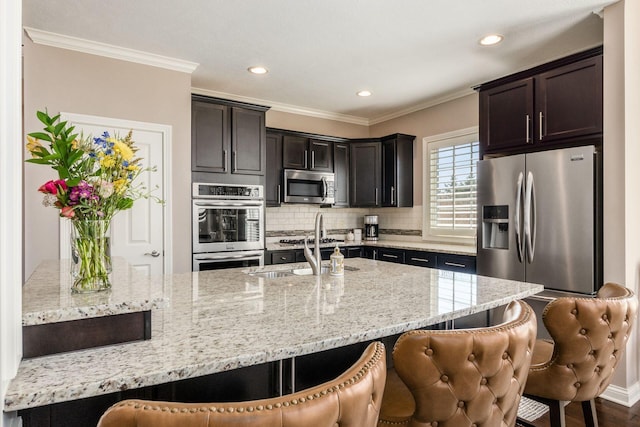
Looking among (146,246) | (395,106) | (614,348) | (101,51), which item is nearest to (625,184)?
(614,348)

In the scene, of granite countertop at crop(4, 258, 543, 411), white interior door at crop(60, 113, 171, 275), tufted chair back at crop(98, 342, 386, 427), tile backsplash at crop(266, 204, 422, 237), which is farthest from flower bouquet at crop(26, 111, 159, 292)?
tile backsplash at crop(266, 204, 422, 237)

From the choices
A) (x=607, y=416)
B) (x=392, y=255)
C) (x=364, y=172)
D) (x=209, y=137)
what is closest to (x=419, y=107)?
(x=364, y=172)

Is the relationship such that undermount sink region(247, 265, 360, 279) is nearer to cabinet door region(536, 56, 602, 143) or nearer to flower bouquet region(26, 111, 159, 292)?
flower bouquet region(26, 111, 159, 292)

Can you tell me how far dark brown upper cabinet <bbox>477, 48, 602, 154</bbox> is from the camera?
2.82m

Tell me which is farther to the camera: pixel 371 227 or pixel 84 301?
pixel 371 227

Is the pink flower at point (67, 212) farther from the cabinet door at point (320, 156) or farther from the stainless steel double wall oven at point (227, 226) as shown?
the cabinet door at point (320, 156)

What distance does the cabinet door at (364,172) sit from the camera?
5340 millimetres

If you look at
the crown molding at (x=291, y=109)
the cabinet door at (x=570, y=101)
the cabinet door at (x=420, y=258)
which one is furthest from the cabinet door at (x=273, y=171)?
the cabinet door at (x=570, y=101)

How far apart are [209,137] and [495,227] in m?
2.85

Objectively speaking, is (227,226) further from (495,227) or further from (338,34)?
(495,227)

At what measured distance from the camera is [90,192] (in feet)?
3.93

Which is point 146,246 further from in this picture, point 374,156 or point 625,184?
point 625,184

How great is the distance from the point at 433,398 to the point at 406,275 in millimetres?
1285

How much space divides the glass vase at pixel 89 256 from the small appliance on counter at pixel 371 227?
179 inches
